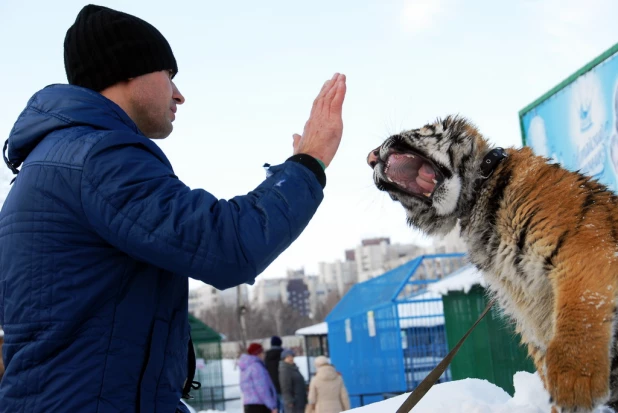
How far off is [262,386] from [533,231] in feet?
27.4

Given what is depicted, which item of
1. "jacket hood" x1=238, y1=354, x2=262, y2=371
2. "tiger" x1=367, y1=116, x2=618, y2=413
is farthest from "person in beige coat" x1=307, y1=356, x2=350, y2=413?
"tiger" x1=367, y1=116, x2=618, y2=413

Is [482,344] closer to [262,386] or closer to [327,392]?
[327,392]

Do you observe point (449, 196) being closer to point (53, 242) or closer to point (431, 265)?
point (53, 242)

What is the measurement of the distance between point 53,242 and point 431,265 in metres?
11.0

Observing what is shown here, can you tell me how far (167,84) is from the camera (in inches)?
89.2

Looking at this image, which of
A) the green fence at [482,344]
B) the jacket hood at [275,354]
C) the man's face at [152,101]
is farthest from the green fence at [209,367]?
the man's face at [152,101]

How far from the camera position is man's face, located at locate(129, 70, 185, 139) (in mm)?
2193

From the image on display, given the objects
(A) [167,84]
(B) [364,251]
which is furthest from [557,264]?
(B) [364,251]

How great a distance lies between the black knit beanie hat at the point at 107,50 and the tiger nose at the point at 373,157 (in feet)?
5.75

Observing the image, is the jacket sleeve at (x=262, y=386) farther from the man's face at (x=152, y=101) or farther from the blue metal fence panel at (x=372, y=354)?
the man's face at (x=152, y=101)

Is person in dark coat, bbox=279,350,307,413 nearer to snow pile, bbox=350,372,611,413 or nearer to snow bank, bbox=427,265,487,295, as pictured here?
snow bank, bbox=427,265,487,295

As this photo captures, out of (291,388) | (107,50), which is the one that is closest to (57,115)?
(107,50)

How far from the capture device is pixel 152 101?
222cm

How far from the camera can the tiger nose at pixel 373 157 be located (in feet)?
12.1
